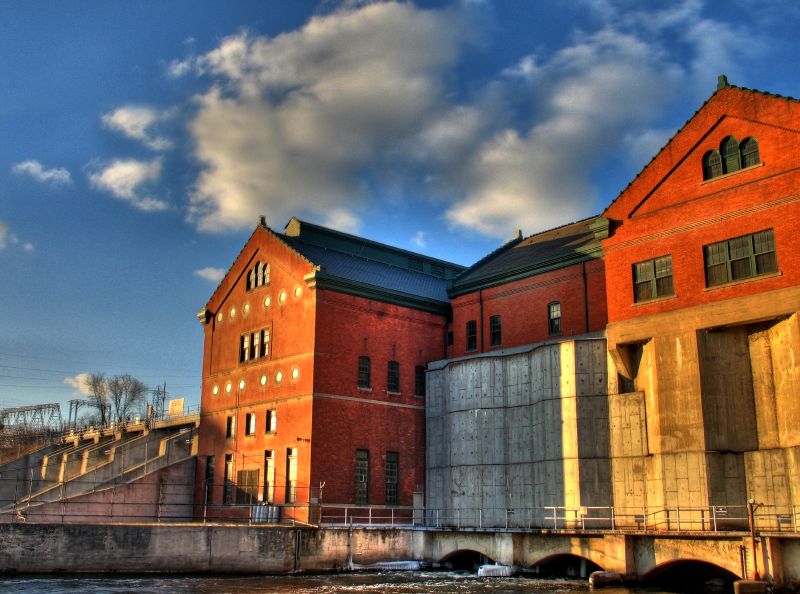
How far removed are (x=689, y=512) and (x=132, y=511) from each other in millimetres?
31605

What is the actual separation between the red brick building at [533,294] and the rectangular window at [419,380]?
2154 mm

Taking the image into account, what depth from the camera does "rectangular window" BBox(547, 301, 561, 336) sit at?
1679 inches

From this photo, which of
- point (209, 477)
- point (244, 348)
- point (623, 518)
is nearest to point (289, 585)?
point (623, 518)

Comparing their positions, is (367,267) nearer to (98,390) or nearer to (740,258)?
(740,258)

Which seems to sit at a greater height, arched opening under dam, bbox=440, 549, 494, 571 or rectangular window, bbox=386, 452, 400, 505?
rectangular window, bbox=386, 452, 400, 505

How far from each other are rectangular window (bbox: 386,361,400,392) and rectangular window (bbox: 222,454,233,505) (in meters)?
10.4

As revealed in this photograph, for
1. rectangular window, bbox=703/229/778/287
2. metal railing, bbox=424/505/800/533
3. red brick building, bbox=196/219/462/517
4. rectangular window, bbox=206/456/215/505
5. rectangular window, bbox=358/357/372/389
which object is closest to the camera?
metal railing, bbox=424/505/800/533

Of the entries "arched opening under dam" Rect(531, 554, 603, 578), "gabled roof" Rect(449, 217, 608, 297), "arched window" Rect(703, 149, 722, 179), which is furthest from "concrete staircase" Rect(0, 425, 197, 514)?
"arched window" Rect(703, 149, 722, 179)

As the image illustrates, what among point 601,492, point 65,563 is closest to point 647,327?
point 601,492

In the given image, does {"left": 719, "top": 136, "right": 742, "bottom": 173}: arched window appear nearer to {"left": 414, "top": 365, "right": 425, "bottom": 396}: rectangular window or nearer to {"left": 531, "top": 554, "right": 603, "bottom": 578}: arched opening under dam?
{"left": 531, "top": 554, "right": 603, "bottom": 578}: arched opening under dam

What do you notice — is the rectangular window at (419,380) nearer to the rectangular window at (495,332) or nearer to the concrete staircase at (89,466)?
the rectangular window at (495,332)

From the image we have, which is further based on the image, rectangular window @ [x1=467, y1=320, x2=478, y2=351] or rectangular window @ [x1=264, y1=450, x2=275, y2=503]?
rectangular window @ [x1=467, y1=320, x2=478, y2=351]

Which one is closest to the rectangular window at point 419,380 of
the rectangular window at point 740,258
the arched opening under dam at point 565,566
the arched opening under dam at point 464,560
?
the arched opening under dam at point 464,560

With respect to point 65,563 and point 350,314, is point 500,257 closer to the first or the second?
point 350,314
